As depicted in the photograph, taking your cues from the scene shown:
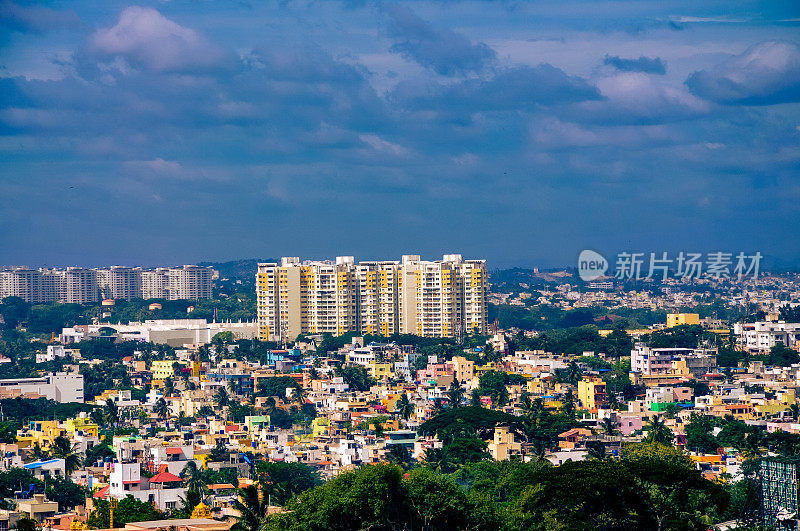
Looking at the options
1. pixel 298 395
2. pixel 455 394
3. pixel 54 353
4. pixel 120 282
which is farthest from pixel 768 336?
pixel 120 282

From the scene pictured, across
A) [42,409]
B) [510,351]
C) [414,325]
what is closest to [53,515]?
[42,409]

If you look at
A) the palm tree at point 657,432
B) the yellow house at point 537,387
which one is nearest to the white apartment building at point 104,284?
the yellow house at point 537,387

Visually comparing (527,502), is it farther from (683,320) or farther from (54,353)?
(683,320)

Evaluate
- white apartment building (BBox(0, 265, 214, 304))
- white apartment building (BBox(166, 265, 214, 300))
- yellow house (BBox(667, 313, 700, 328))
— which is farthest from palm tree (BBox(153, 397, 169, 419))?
white apartment building (BBox(166, 265, 214, 300))

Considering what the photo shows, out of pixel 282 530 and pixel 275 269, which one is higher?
pixel 275 269

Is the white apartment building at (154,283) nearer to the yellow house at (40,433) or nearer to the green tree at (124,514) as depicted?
the yellow house at (40,433)

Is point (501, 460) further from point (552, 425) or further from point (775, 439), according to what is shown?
point (775, 439)
